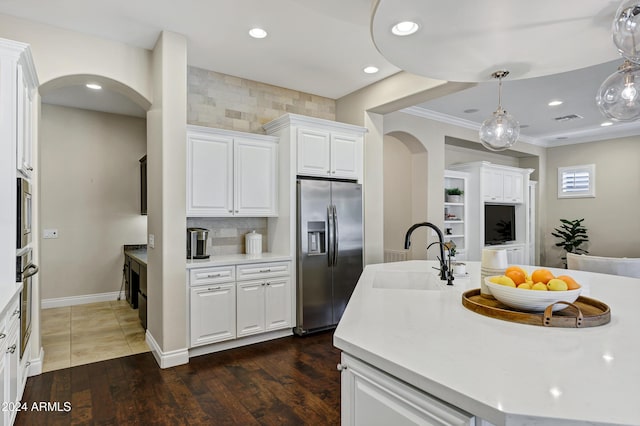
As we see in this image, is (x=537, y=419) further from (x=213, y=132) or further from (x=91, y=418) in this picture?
(x=213, y=132)

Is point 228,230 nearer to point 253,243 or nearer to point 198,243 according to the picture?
point 253,243

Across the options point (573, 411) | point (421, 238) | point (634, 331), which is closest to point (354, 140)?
point (421, 238)

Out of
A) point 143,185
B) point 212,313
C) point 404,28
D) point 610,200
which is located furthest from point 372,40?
Answer: point 610,200

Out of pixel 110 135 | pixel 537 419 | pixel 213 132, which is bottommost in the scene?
pixel 537 419

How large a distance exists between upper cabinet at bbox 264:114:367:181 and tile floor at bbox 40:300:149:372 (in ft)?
8.23

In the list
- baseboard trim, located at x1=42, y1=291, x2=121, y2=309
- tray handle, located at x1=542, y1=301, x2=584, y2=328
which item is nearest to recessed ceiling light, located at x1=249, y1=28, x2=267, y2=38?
tray handle, located at x1=542, y1=301, x2=584, y2=328

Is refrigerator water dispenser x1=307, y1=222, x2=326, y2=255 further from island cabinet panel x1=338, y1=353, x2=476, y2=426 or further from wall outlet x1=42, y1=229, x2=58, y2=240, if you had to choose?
wall outlet x1=42, y1=229, x2=58, y2=240

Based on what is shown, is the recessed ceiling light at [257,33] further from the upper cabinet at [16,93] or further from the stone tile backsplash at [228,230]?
the stone tile backsplash at [228,230]

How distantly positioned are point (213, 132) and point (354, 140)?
1663 mm

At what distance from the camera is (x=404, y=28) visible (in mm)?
1941

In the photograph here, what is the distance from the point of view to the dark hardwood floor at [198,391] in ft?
7.82

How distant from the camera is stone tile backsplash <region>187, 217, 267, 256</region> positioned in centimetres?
402

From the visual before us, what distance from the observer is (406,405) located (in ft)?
3.67

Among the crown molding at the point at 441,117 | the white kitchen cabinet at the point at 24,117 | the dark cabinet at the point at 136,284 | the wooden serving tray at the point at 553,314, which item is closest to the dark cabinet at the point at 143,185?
the dark cabinet at the point at 136,284
